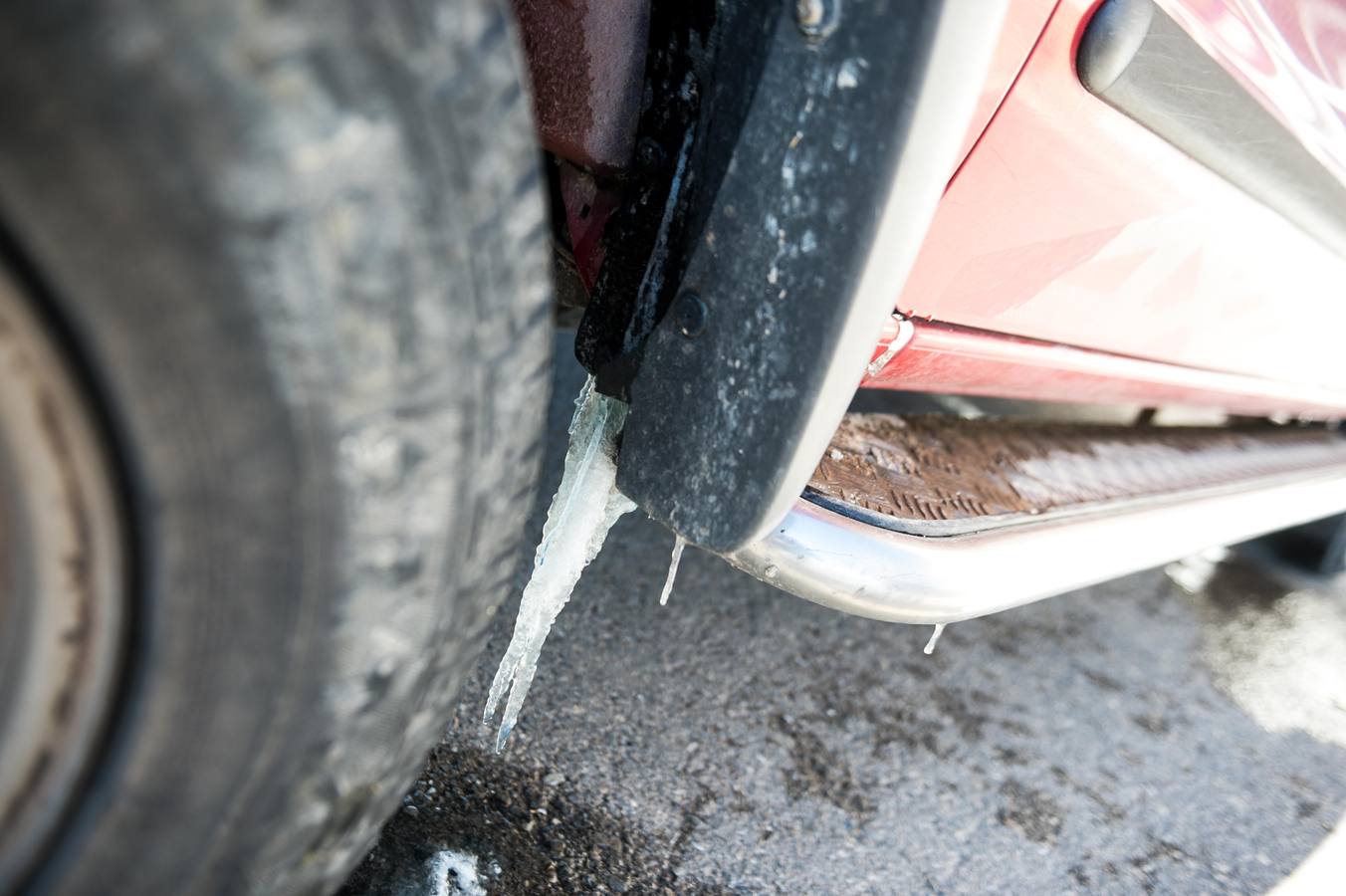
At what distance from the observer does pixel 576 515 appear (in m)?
0.97

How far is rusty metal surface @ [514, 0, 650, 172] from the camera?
859 mm

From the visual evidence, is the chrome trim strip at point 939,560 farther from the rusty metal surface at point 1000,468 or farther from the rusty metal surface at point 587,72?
the rusty metal surface at point 587,72

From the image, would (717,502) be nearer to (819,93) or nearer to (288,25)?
(819,93)

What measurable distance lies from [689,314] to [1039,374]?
28.2 inches

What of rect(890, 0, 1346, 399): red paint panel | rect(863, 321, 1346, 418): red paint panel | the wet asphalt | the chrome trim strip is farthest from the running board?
the wet asphalt

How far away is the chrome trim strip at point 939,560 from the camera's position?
0.91 metres

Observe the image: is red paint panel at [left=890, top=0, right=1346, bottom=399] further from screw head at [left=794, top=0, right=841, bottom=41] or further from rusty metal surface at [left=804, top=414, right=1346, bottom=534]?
screw head at [left=794, top=0, right=841, bottom=41]

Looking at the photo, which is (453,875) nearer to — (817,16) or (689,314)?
(689,314)

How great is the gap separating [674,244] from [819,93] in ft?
0.63

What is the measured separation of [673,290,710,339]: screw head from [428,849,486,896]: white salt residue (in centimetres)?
60

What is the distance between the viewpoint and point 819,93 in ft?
2.30

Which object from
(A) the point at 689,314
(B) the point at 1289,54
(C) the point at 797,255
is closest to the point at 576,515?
(A) the point at 689,314

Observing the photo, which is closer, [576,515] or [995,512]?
[576,515]

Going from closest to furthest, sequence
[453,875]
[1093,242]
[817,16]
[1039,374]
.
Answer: [817,16]
[453,875]
[1093,242]
[1039,374]
